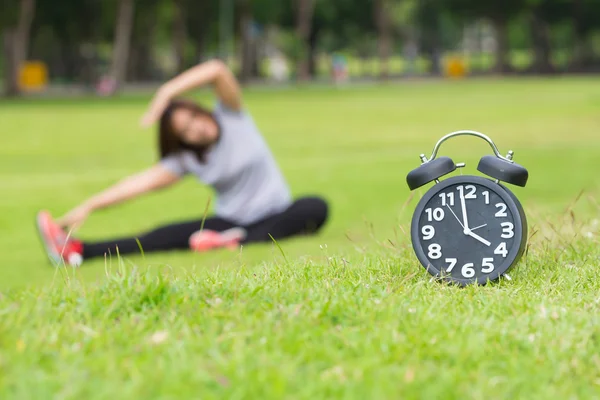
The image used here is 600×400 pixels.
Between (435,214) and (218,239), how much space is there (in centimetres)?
510

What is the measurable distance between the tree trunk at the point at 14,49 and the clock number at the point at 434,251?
134 ft

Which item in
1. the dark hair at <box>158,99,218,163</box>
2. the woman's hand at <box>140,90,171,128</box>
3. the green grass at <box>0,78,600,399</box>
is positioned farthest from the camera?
the dark hair at <box>158,99,218,163</box>

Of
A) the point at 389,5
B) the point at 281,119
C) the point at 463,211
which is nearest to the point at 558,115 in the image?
the point at 281,119

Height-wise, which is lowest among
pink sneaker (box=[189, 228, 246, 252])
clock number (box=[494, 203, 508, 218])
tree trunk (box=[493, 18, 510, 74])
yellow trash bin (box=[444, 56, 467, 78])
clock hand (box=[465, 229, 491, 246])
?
yellow trash bin (box=[444, 56, 467, 78])

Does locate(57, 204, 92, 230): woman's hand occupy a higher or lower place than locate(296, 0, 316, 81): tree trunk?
higher

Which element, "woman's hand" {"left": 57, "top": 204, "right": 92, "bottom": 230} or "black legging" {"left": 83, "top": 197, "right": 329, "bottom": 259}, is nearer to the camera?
"woman's hand" {"left": 57, "top": 204, "right": 92, "bottom": 230}

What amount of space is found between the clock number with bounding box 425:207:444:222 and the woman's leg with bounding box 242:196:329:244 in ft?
17.2

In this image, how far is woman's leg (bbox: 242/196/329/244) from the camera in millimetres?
9359

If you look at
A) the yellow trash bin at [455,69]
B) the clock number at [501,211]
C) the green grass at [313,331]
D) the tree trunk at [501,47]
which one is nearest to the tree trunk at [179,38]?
the tree trunk at [501,47]

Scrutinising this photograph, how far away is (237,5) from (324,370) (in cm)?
5771

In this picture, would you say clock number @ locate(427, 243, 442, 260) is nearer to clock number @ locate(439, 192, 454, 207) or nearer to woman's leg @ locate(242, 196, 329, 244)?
clock number @ locate(439, 192, 454, 207)

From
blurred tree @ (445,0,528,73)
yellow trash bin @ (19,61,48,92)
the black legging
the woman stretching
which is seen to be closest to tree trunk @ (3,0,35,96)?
yellow trash bin @ (19,61,48,92)

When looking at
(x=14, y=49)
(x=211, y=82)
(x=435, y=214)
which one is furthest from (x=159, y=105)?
(x=14, y=49)

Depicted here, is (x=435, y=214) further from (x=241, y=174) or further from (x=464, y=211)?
(x=241, y=174)
